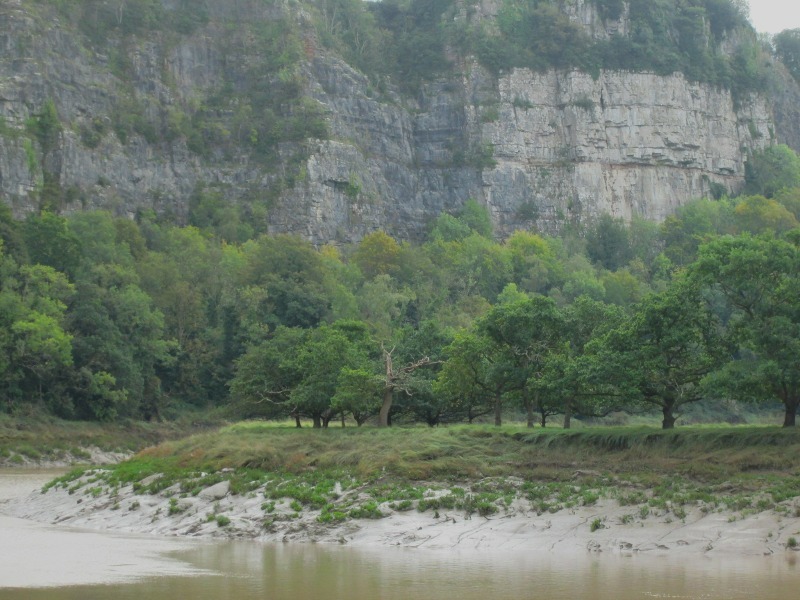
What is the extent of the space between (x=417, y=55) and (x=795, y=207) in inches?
2193

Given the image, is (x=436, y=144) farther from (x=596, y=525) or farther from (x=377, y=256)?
(x=596, y=525)

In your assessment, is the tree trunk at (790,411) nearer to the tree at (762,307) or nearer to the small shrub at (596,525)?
the tree at (762,307)

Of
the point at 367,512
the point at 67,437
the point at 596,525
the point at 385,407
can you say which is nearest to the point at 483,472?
the point at 367,512

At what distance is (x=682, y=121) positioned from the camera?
17188cm

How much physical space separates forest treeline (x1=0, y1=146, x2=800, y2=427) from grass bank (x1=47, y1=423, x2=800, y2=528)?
3795 mm

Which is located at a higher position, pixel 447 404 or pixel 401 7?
pixel 401 7

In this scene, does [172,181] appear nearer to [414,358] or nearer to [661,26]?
[661,26]

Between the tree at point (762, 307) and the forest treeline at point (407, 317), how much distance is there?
0.09 metres

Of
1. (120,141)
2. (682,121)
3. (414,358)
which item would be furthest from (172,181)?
(414,358)

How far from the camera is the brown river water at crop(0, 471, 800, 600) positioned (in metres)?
27.6

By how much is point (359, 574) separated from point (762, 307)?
69.1 feet

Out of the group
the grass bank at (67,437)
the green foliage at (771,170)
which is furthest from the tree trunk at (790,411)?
the green foliage at (771,170)

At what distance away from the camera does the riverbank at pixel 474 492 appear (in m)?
34.0

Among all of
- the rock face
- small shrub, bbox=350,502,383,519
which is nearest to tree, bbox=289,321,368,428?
small shrub, bbox=350,502,383,519
